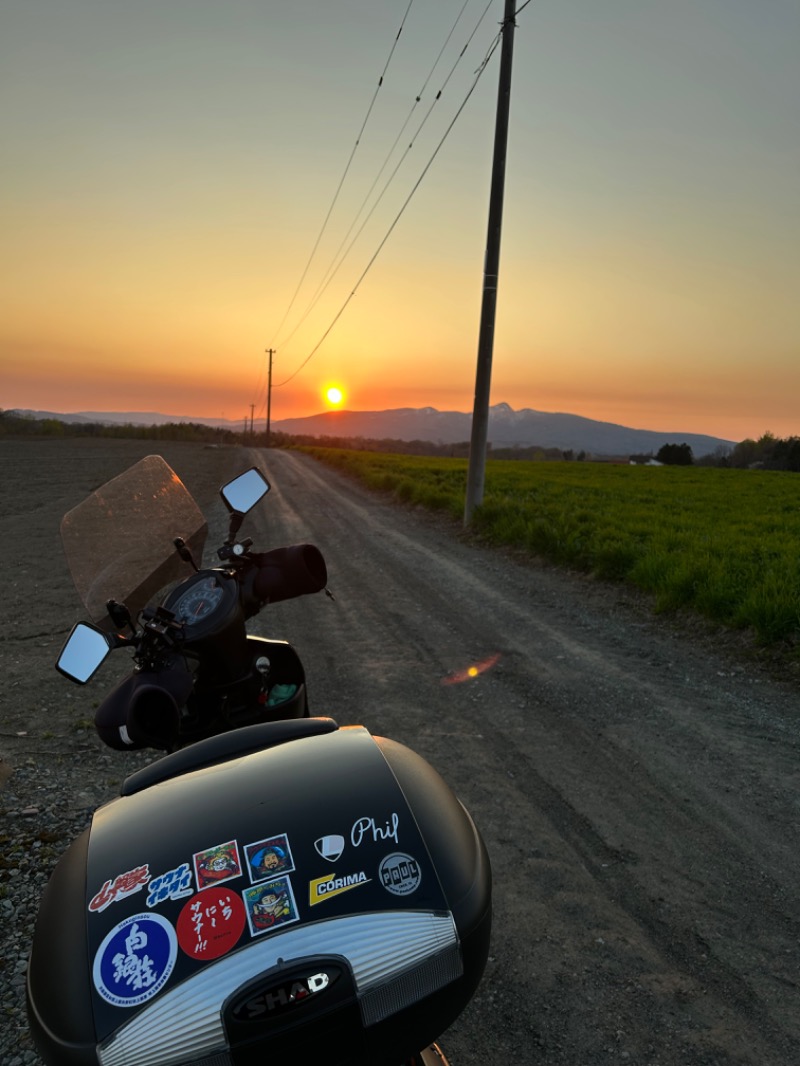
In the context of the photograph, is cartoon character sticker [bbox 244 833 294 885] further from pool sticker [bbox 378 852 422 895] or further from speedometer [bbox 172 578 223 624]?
speedometer [bbox 172 578 223 624]

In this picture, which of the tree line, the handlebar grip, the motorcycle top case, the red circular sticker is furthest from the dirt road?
the tree line

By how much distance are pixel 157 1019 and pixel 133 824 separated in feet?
1.60

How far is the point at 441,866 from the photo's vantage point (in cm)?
152

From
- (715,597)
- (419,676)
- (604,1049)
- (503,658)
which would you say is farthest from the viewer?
(715,597)

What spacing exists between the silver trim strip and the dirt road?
123 cm

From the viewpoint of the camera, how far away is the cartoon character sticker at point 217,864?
141 cm

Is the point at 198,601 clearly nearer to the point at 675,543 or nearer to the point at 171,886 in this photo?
the point at 171,886

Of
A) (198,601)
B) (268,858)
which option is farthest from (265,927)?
(198,601)

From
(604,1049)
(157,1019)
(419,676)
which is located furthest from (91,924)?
(419,676)

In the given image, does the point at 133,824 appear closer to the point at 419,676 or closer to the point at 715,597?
the point at 419,676

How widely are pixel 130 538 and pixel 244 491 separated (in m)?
0.47

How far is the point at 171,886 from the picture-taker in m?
1.40

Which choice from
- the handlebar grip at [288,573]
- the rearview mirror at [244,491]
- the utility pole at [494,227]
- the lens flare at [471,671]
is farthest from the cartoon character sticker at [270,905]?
the utility pole at [494,227]
